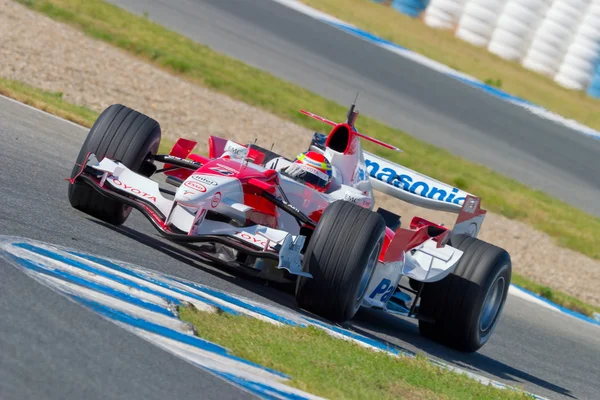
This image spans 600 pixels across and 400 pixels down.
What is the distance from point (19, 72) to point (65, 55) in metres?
1.80

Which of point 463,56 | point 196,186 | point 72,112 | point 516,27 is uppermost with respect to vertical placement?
point 516,27

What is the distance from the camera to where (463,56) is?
91.0 ft

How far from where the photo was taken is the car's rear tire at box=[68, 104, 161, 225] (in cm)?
766

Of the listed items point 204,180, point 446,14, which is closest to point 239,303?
point 204,180

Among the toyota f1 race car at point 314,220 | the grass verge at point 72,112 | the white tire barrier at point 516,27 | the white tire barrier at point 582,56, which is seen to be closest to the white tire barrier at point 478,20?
the white tire barrier at point 516,27

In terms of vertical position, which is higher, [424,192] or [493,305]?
[424,192]

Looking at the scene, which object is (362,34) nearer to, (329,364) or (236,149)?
(236,149)

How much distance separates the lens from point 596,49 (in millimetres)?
28781

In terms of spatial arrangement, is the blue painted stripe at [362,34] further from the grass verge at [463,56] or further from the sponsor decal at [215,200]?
the sponsor decal at [215,200]

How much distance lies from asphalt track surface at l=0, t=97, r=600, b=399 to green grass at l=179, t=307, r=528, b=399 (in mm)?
720

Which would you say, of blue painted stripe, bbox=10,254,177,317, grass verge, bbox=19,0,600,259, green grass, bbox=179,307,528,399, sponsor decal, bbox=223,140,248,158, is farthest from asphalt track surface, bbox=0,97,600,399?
grass verge, bbox=19,0,600,259

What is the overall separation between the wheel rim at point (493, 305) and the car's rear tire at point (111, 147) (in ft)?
10.5

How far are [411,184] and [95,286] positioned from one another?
4.66 meters

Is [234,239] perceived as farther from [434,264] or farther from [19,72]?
[19,72]
